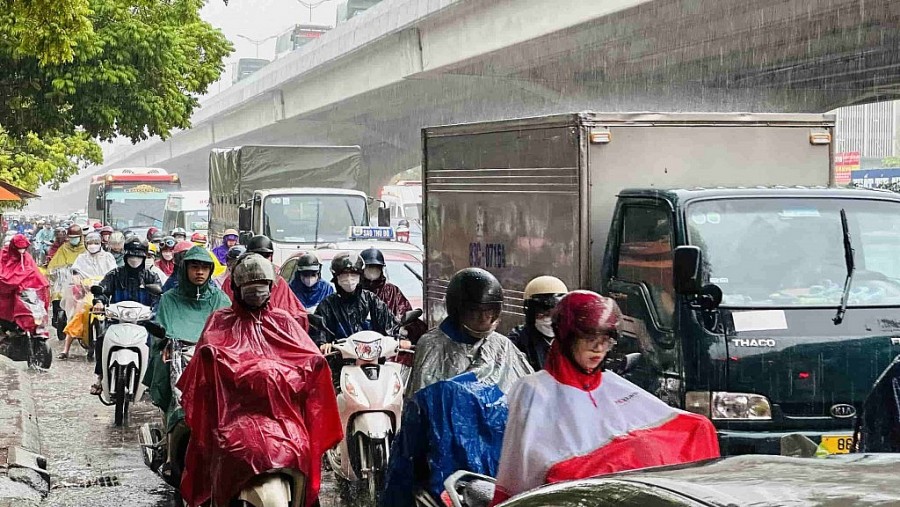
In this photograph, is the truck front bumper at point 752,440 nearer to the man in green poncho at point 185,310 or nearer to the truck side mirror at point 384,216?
the man in green poncho at point 185,310

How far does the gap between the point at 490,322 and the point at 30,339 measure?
12.4 metres

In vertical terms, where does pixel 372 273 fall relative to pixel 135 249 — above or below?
below

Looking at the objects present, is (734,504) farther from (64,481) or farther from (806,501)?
(64,481)

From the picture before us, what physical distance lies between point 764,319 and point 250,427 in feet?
9.65

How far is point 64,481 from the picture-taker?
9.73 meters

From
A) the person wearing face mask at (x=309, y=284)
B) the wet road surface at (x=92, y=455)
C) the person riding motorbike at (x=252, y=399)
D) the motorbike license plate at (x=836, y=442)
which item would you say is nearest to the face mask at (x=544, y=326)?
the person riding motorbike at (x=252, y=399)

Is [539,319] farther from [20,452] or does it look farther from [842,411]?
[20,452]

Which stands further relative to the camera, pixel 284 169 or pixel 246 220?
pixel 284 169

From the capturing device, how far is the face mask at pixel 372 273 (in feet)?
34.6

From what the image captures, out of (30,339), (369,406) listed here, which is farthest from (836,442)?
(30,339)

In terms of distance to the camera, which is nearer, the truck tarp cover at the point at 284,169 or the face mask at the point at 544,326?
the face mask at the point at 544,326

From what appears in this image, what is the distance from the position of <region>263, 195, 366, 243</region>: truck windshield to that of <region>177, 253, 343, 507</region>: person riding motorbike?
13.4 m

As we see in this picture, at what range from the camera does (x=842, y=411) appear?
748cm

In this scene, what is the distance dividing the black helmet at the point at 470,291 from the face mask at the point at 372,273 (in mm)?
4769
